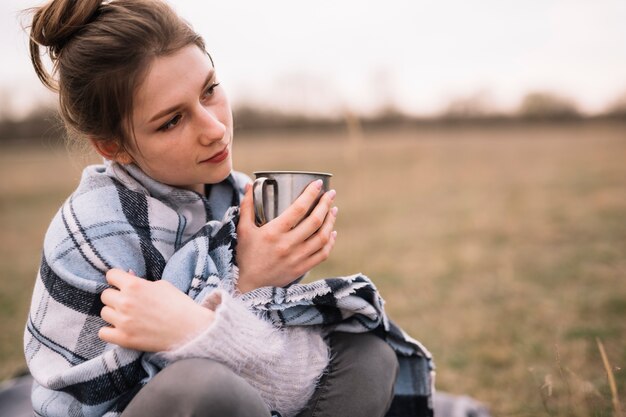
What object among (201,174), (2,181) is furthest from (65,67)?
(2,181)

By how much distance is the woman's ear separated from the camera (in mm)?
1503

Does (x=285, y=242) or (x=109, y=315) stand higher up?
(x=285, y=242)

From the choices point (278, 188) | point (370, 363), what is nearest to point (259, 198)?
point (278, 188)

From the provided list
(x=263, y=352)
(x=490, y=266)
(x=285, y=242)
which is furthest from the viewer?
(x=490, y=266)

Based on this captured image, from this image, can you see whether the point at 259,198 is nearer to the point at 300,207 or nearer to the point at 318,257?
the point at 300,207

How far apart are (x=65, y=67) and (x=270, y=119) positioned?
1103 inches

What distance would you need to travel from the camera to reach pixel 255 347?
1.21 meters

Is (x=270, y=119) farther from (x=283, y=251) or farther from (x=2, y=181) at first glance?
(x=283, y=251)

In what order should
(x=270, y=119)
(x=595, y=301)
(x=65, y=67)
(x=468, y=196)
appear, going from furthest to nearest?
1. (x=270, y=119)
2. (x=468, y=196)
3. (x=595, y=301)
4. (x=65, y=67)

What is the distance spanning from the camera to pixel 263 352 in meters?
1.24

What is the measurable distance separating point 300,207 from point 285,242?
12 cm

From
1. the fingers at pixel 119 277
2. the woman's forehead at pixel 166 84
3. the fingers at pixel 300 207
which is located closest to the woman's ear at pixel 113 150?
the woman's forehead at pixel 166 84

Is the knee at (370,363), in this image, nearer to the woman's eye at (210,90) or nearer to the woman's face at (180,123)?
the woman's face at (180,123)

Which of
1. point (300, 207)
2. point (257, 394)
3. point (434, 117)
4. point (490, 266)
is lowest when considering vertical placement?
point (434, 117)
